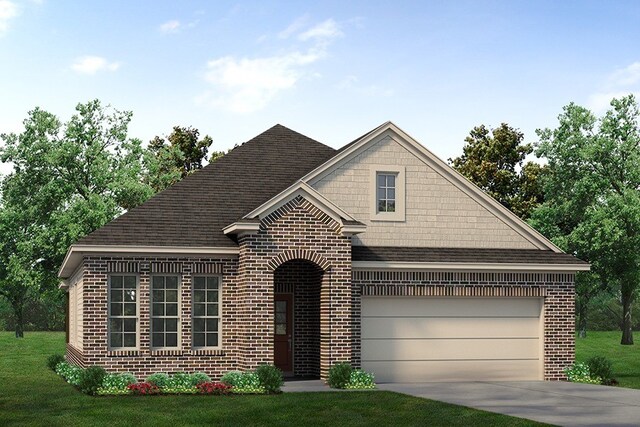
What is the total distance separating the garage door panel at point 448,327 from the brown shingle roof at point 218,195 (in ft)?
14.7

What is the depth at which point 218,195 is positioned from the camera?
2775cm

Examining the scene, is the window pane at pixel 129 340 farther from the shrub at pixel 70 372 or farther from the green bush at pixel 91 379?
the green bush at pixel 91 379

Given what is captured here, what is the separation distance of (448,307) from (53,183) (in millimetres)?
28662

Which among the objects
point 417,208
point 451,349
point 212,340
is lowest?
point 451,349

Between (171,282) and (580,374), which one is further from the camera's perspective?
(580,374)

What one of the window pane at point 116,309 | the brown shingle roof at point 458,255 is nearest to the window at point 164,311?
the window pane at point 116,309

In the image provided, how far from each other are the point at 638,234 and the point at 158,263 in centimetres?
3284

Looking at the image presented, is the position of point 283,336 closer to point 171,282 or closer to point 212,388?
point 171,282

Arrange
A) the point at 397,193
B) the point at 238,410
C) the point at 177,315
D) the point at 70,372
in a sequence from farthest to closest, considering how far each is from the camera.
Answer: the point at 70,372
the point at 397,193
the point at 177,315
the point at 238,410

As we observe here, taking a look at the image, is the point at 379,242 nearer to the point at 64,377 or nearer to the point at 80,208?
the point at 64,377

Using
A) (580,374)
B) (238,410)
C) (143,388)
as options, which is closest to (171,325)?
(143,388)

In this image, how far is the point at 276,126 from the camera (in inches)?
1224

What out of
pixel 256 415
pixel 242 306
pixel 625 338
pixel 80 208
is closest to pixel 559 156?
pixel 625 338

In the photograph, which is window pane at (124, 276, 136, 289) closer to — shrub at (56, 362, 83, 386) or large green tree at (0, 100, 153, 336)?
shrub at (56, 362, 83, 386)
